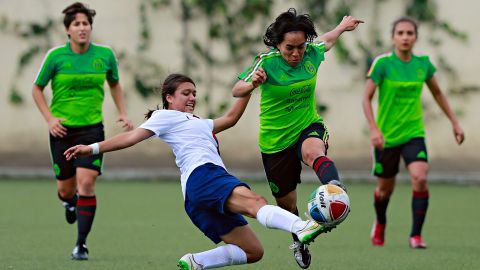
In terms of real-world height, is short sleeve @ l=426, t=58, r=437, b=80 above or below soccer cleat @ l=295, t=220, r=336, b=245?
above

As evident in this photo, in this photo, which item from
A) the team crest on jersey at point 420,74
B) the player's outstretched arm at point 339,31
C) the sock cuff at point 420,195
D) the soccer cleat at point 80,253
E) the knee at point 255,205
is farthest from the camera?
the team crest on jersey at point 420,74

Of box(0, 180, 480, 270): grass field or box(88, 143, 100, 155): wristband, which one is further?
box(0, 180, 480, 270): grass field

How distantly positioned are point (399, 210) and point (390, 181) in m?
3.20

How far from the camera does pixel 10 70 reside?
57.7ft

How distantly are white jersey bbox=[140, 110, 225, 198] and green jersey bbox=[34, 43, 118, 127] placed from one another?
2.70m

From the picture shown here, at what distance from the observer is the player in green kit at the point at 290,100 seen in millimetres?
7297

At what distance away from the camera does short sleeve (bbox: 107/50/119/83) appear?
9477 mm

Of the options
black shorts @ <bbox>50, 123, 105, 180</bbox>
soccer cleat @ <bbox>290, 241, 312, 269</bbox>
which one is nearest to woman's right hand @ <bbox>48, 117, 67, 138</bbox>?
black shorts @ <bbox>50, 123, 105, 180</bbox>

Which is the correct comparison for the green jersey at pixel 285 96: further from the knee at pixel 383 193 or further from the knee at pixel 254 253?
the knee at pixel 383 193

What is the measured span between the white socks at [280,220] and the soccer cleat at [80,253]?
277 centimetres

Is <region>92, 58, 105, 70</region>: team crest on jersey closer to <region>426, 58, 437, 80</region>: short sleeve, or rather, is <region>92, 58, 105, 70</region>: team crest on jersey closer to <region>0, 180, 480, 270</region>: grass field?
<region>0, 180, 480, 270</region>: grass field

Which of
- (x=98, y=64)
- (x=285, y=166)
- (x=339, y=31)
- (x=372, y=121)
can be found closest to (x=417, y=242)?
(x=372, y=121)

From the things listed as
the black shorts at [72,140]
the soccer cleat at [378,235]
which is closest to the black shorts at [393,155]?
the soccer cleat at [378,235]

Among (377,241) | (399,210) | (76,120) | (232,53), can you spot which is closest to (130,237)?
(76,120)
